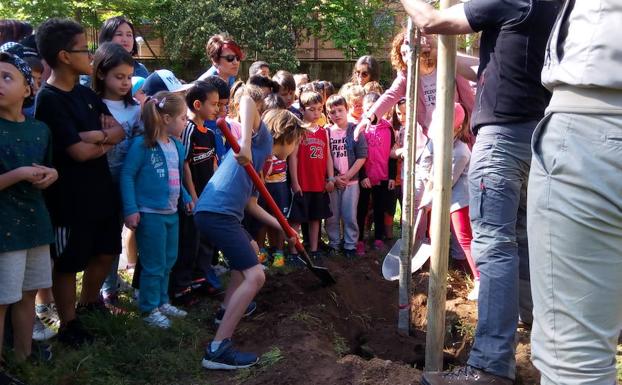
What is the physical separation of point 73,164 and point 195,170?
1.26 meters

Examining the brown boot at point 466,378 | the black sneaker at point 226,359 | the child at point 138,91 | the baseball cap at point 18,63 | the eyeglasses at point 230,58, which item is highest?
the baseball cap at point 18,63

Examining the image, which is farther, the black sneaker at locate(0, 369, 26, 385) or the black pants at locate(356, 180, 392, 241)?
the black pants at locate(356, 180, 392, 241)

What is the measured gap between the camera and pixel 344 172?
596cm

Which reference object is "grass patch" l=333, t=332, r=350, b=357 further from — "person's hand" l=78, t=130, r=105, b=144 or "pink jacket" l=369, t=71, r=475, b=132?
"person's hand" l=78, t=130, r=105, b=144

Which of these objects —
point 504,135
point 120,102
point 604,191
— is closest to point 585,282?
point 604,191

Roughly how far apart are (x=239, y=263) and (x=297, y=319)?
2.30ft

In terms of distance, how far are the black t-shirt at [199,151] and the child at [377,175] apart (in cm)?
187

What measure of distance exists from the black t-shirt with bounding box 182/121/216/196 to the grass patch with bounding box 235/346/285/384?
1712mm

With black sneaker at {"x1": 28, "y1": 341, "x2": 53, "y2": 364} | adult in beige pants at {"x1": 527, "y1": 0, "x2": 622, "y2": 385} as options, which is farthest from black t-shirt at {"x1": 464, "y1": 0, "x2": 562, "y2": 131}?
black sneaker at {"x1": 28, "y1": 341, "x2": 53, "y2": 364}

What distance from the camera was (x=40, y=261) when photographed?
325 cm

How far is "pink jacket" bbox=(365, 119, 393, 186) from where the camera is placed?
6223mm

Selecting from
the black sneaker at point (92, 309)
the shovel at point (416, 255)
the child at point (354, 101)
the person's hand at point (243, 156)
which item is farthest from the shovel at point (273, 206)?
the child at point (354, 101)

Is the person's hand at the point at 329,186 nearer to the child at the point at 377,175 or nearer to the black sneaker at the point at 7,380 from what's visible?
the child at the point at 377,175

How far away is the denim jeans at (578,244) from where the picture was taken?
176 cm
